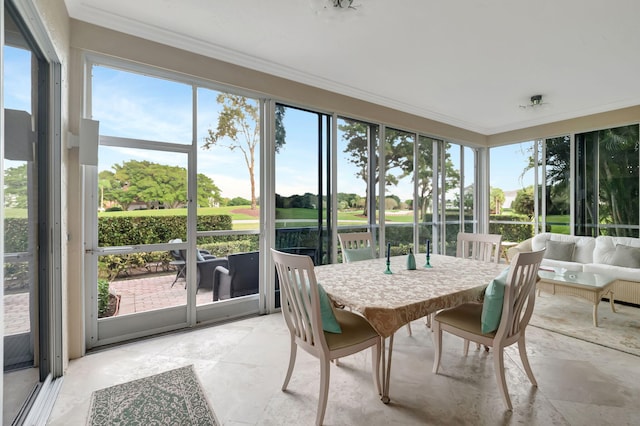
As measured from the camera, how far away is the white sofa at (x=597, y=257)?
3576 millimetres

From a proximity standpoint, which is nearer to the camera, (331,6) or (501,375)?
(501,375)

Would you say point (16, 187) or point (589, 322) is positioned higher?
point (16, 187)

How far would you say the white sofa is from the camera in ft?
11.7

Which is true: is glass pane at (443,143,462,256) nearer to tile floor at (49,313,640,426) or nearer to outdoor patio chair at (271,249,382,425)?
tile floor at (49,313,640,426)

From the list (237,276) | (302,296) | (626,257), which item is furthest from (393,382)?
(626,257)

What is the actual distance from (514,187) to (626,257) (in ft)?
6.89

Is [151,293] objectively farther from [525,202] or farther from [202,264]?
[525,202]

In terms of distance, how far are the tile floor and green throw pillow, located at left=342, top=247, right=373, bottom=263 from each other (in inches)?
31.9

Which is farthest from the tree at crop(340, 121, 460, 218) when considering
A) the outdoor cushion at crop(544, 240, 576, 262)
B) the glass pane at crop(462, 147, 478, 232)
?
the outdoor cushion at crop(544, 240, 576, 262)

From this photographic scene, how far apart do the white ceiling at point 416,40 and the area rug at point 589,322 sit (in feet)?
8.94

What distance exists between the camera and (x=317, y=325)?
65.1 inches

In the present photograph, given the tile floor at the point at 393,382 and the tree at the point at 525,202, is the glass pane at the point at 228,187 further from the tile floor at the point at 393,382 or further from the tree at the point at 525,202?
the tree at the point at 525,202

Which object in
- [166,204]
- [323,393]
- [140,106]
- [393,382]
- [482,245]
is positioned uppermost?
[140,106]

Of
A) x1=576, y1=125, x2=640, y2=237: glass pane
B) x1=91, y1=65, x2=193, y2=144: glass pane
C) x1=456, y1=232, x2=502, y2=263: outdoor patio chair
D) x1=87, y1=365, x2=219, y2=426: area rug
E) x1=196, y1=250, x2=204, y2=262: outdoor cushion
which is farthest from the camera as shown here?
x1=576, y1=125, x2=640, y2=237: glass pane
